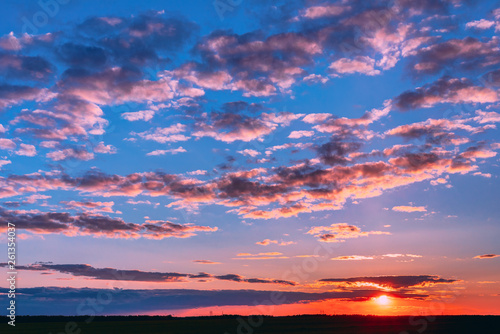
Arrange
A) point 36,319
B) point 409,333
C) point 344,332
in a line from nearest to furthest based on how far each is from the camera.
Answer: point 409,333
point 344,332
point 36,319

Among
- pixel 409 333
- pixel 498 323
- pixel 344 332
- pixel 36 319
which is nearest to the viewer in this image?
pixel 409 333

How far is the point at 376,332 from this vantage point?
227ft

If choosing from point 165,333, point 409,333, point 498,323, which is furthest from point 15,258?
point 498,323

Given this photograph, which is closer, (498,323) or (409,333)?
(409,333)

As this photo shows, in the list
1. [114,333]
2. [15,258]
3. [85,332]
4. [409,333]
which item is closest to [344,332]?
[409,333]

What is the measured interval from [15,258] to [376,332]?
52.3 meters

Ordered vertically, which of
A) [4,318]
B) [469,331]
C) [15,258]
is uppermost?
[15,258]

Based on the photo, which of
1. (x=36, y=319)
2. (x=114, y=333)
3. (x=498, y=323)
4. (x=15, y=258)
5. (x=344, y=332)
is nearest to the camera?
(x=15, y=258)

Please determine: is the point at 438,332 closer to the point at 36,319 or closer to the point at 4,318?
the point at 36,319

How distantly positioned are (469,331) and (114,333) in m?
60.2

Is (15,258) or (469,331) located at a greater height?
(15,258)

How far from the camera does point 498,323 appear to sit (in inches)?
3625

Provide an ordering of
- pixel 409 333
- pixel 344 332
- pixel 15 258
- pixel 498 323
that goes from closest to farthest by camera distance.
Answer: pixel 15 258 < pixel 409 333 < pixel 344 332 < pixel 498 323

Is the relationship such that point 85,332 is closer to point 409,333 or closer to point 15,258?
point 15,258
